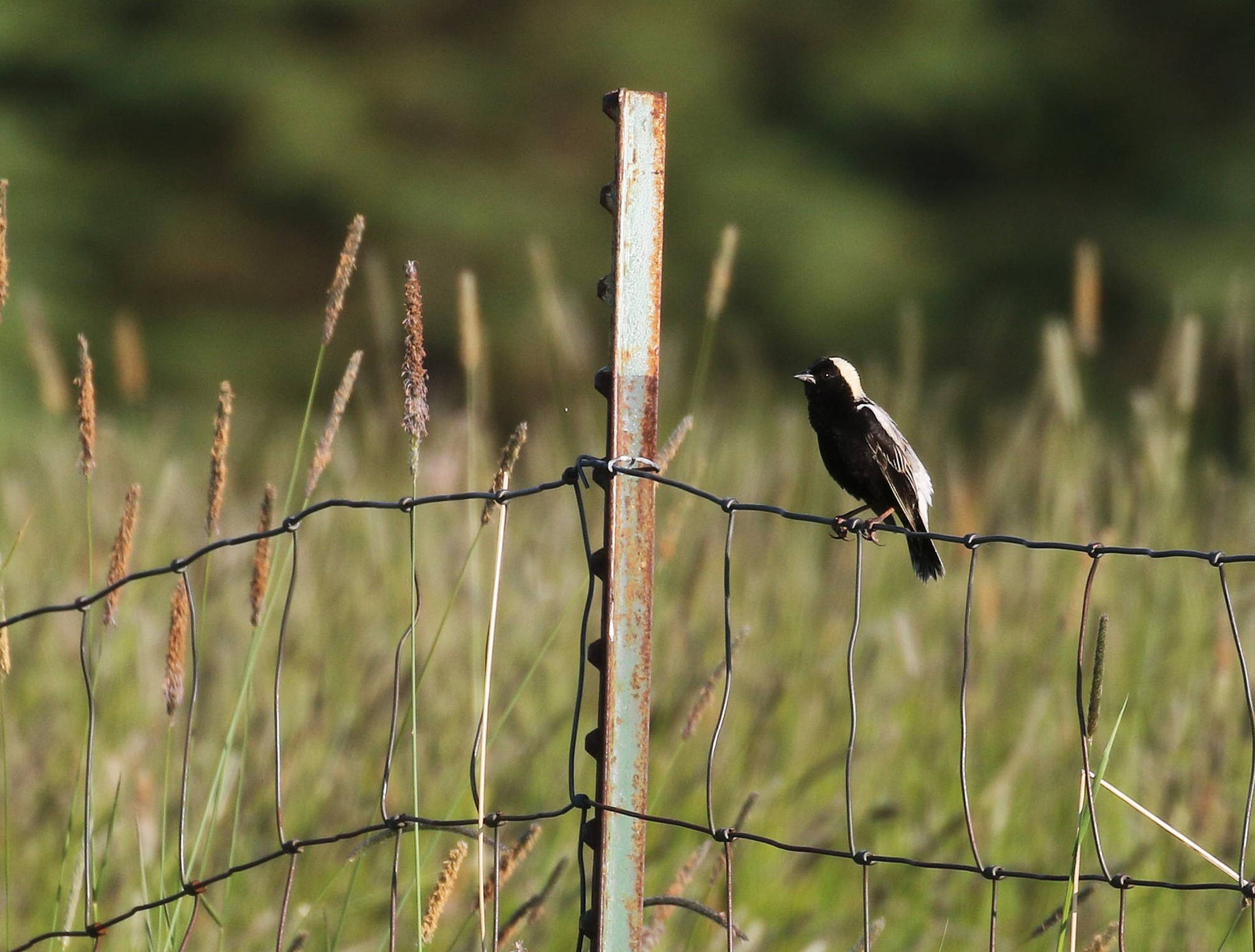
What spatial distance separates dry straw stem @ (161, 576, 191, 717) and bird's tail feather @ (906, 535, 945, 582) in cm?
101

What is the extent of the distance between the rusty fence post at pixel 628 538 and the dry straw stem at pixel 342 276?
1.22ft

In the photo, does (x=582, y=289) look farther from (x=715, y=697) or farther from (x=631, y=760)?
(x=631, y=760)

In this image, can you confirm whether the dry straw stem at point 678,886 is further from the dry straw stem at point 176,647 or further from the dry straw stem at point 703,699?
the dry straw stem at point 176,647

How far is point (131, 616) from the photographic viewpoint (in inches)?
125

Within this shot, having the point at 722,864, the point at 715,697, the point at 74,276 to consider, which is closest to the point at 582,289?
the point at 74,276

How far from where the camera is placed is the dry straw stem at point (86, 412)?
1744 mm

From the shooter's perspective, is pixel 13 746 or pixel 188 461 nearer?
pixel 13 746

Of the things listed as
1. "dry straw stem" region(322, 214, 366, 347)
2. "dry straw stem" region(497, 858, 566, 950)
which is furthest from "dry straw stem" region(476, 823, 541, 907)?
"dry straw stem" region(322, 214, 366, 347)

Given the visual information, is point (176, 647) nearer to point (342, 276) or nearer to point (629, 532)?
point (342, 276)

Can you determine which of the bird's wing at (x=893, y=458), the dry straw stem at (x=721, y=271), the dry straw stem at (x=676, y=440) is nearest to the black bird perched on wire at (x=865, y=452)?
the bird's wing at (x=893, y=458)

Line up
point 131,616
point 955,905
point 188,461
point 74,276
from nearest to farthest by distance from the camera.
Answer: point 955,905, point 131,616, point 188,461, point 74,276

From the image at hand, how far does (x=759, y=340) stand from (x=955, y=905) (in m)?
6.66

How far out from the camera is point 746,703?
3.07m

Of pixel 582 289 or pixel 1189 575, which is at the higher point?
pixel 582 289
